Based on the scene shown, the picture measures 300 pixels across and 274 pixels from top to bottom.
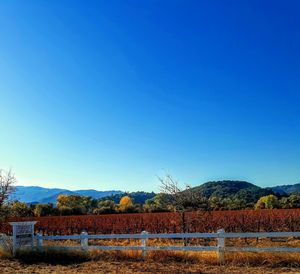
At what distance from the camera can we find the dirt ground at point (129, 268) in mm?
12195

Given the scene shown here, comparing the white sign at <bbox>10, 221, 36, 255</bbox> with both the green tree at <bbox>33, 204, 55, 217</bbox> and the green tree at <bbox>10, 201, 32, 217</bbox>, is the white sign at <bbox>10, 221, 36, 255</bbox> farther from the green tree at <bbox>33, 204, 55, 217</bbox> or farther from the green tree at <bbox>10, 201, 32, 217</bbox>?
the green tree at <bbox>33, 204, 55, 217</bbox>

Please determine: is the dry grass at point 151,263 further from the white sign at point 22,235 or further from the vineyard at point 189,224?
the vineyard at point 189,224

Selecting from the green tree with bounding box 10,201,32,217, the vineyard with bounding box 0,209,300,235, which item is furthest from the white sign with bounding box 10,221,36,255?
the vineyard with bounding box 0,209,300,235

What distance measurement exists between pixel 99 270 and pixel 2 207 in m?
11.2

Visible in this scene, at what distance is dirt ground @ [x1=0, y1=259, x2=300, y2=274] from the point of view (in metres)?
12.2

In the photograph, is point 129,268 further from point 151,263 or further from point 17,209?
point 17,209

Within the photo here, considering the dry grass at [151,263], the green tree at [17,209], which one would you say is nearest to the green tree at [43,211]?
the green tree at [17,209]

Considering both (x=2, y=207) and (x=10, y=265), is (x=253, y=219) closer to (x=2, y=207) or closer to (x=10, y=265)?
(x=2, y=207)

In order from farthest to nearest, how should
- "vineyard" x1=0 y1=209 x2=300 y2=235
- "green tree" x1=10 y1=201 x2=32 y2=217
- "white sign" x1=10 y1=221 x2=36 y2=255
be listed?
"vineyard" x1=0 y1=209 x2=300 y2=235
"green tree" x1=10 y1=201 x2=32 y2=217
"white sign" x1=10 y1=221 x2=36 y2=255

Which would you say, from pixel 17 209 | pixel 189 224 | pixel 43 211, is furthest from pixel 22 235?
pixel 43 211

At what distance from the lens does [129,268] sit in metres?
13.2

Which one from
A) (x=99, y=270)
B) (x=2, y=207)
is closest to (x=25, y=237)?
(x=2, y=207)

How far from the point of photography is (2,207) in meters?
22.2

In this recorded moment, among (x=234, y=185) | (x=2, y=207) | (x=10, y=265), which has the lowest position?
(x=10, y=265)
